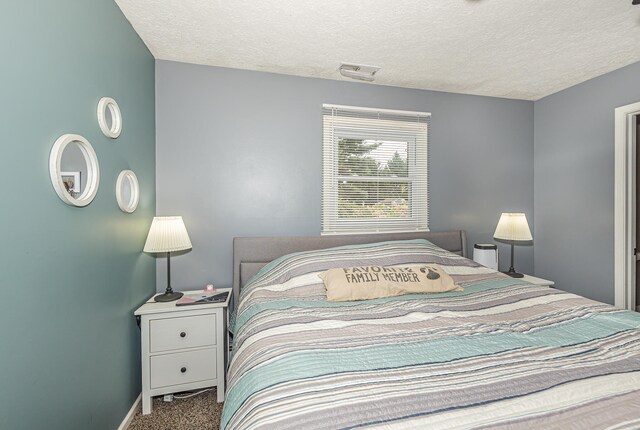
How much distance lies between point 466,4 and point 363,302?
1844mm

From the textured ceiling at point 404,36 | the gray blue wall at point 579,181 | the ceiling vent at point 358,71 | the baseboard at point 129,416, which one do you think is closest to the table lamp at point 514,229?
the gray blue wall at point 579,181

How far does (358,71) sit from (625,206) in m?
2.59

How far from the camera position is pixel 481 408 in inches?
32.1

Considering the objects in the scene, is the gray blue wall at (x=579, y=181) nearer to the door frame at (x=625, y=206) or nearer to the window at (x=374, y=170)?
the door frame at (x=625, y=206)

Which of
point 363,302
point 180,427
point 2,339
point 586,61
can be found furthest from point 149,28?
point 586,61

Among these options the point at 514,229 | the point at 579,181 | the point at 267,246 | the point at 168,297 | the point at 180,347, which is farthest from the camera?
the point at 579,181

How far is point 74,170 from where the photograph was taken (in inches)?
53.0

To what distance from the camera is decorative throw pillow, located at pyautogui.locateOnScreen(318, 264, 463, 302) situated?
6.03 ft

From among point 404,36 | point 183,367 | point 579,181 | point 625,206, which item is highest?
point 404,36

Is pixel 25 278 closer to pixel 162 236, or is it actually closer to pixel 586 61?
pixel 162 236

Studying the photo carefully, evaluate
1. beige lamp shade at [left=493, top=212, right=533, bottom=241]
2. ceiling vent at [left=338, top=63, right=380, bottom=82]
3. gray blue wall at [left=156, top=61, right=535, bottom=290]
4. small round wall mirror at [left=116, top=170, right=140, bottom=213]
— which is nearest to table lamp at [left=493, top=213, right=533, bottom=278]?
beige lamp shade at [left=493, top=212, right=533, bottom=241]

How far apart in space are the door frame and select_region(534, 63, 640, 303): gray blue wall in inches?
2.5

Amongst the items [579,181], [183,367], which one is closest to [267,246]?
[183,367]

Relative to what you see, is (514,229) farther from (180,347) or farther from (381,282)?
(180,347)
